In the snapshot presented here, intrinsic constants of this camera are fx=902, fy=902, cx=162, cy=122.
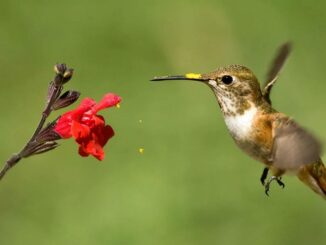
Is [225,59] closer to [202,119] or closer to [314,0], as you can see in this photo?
[202,119]

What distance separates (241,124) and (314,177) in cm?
46

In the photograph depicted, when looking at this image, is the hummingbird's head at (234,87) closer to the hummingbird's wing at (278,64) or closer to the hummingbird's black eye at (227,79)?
the hummingbird's black eye at (227,79)

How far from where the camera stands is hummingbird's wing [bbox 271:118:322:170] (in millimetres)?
2975

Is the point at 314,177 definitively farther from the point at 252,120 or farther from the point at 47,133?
the point at 47,133

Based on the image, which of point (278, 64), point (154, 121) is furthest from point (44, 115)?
point (154, 121)

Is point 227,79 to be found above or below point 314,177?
above

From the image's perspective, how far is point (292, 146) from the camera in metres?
3.08

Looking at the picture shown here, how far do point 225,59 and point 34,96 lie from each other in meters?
1.57

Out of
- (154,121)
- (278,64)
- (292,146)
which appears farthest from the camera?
(154,121)

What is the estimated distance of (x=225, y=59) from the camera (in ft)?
24.1

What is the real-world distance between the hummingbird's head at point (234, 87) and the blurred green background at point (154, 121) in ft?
7.75

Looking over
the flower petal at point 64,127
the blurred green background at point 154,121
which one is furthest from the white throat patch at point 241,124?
the blurred green background at point 154,121

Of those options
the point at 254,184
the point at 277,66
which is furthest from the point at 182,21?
the point at 277,66

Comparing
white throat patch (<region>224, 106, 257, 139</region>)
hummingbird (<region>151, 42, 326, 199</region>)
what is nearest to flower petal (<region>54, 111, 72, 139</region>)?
hummingbird (<region>151, 42, 326, 199</region>)
